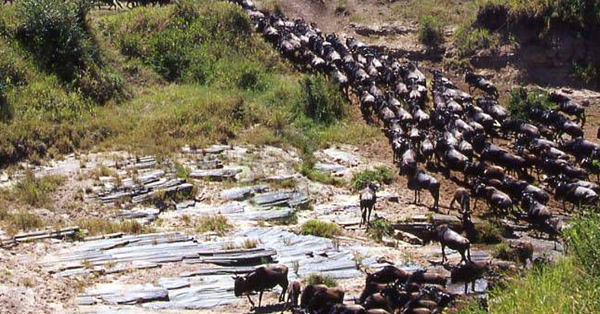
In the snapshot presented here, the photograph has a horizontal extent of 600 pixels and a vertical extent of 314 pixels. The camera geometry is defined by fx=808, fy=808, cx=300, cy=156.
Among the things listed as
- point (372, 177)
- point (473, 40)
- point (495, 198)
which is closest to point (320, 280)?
point (495, 198)

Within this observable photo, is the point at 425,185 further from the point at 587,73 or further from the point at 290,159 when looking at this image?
the point at 587,73

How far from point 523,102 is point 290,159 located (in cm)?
983

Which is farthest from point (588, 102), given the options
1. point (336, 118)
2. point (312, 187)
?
point (312, 187)

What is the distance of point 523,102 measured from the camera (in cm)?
2769

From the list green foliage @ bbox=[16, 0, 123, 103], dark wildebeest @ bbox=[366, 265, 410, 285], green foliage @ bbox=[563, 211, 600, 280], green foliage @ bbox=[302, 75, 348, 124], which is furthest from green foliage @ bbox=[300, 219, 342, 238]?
green foliage @ bbox=[16, 0, 123, 103]

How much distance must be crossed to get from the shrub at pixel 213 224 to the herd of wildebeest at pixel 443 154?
122 inches

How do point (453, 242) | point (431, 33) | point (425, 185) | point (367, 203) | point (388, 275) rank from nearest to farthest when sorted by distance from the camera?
1. point (388, 275)
2. point (453, 242)
3. point (367, 203)
4. point (425, 185)
5. point (431, 33)

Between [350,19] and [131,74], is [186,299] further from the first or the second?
[350,19]

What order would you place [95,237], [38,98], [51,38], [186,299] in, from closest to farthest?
[186,299] → [95,237] → [38,98] → [51,38]

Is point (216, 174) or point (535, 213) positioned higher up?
point (216, 174)

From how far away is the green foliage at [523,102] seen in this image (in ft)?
89.2

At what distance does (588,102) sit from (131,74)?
16565 mm

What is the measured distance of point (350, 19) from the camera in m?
39.1

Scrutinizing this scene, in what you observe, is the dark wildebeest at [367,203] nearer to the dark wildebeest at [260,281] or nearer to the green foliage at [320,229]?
the green foliage at [320,229]
